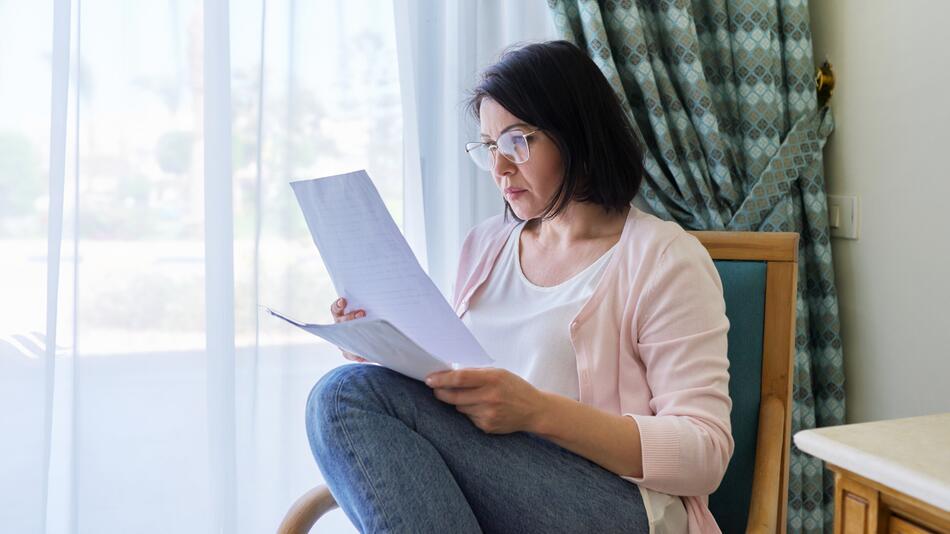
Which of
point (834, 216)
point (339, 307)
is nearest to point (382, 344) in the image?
point (339, 307)

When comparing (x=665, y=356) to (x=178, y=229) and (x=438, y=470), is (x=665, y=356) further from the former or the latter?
(x=178, y=229)

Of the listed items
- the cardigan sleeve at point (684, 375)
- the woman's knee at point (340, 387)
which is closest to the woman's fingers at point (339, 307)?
the woman's knee at point (340, 387)

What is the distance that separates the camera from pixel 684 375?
1179mm

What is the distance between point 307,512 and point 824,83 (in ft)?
4.44

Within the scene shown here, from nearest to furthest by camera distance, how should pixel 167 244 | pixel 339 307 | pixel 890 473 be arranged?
pixel 890 473, pixel 339 307, pixel 167 244

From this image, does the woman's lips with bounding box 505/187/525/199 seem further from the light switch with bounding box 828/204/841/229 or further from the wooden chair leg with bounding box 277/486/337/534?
the light switch with bounding box 828/204/841/229

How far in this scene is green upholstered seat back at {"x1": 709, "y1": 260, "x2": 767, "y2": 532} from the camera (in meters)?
1.39

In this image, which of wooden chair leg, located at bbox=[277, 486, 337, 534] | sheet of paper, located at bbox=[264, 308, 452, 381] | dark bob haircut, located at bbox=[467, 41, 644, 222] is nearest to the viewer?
sheet of paper, located at bbox=[264, 308, 452, 381]

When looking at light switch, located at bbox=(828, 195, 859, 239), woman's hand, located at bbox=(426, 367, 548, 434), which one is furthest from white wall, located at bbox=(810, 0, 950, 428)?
woman's hand, located at bbox=(426, 367, 548, 434)

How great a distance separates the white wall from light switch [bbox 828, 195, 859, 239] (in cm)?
2

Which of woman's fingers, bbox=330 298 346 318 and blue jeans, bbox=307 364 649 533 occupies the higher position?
woman's fingers, bbox=330 298 346 318

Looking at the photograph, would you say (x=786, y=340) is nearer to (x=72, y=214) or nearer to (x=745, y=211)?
(x=745, y=211)

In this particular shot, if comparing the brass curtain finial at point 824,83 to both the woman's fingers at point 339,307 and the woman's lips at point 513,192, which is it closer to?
the woman's lips at point 513,192

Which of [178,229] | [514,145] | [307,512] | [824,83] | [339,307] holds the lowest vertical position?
[307,512]
